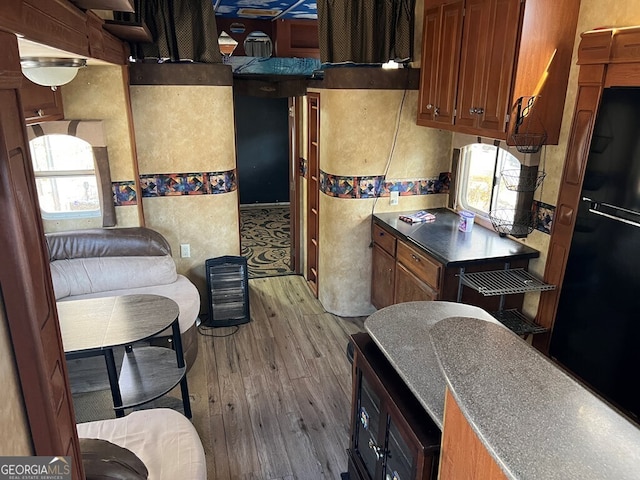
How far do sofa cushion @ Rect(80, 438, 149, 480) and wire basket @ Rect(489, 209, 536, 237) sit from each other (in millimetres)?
2498

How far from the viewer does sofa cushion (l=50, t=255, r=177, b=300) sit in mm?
3432

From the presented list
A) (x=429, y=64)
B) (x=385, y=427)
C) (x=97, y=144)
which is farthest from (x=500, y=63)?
(x=97, y=144)

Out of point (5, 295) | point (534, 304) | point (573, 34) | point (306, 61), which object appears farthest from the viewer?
point (306, 61)

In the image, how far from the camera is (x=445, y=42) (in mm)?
3336

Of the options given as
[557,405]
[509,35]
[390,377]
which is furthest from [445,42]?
[557,405]

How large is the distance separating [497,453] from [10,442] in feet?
3.37

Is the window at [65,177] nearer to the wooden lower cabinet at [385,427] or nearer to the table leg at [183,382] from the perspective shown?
the table leg at [183,382]

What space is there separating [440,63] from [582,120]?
1.22 metres

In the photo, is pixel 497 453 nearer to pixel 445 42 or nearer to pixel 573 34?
pixel 573 34

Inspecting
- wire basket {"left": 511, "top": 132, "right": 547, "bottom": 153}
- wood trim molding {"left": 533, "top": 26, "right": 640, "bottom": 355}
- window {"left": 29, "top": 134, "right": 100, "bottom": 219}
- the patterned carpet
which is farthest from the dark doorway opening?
wood trim molding {"left": 533, "top": 26, "right": 640, "bottom": 355}

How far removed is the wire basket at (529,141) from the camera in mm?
2715

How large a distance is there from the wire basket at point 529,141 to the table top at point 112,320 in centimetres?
231

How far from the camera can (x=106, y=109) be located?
3.57 meters

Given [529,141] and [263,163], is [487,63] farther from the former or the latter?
[263,163]
